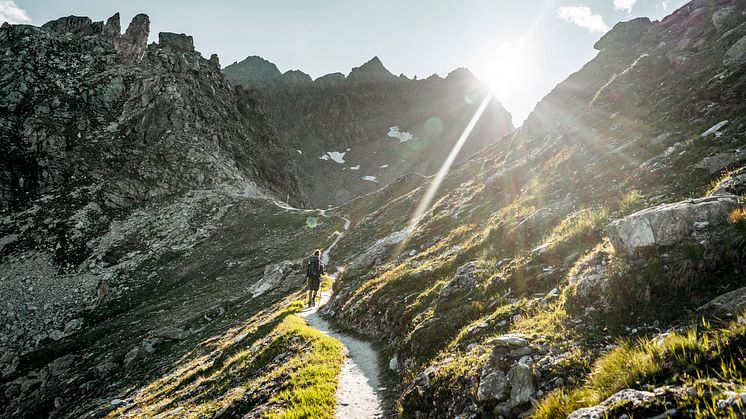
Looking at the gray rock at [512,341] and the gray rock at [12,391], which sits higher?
the gray rock at [12,391]

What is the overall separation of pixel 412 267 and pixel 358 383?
1014 centimetres

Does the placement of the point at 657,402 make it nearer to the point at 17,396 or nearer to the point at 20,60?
the point at 17,396

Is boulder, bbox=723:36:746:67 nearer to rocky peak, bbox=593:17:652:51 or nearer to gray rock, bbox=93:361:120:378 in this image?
rocky peak, bbox=593:17:652:51

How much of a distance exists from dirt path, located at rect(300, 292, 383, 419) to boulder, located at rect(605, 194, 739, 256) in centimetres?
846

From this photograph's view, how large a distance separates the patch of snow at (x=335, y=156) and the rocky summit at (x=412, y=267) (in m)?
97.9

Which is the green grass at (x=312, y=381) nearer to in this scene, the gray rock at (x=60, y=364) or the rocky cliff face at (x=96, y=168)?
the gray rock at (x=60, y=364)

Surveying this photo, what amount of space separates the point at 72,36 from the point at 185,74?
84.2 ft

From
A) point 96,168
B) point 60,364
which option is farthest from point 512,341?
point 96,168

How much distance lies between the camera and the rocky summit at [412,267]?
7973mm

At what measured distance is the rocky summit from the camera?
797cm

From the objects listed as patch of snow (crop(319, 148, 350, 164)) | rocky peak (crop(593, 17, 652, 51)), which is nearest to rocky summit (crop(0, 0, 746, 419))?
rocky peak (crop(593, 17, 652, 51))

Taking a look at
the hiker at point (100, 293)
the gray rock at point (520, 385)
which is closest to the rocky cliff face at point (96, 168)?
the hiker at point (100, 293)

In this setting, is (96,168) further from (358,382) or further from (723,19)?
(723,19)

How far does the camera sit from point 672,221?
9.09 meters
